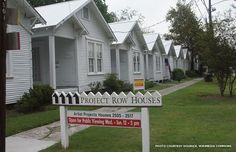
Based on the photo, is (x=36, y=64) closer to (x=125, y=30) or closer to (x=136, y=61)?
(x=125, y=30)

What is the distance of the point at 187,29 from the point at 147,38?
2145 cm

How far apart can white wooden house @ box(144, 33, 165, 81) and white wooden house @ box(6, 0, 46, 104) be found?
19206mm

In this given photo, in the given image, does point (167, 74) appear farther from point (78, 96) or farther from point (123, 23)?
point (78, 96)

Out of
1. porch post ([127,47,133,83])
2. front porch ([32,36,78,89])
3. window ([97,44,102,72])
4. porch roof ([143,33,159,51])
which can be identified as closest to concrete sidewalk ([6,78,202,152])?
front porch ([32,36,78,89])

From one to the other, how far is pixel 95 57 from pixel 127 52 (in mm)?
6450

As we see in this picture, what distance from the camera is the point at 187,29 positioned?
190 ft

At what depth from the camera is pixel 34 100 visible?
48.4 ft

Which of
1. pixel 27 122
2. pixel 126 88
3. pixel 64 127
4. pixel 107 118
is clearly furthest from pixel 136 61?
pixel 107 118

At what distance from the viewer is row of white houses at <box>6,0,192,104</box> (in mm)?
15656

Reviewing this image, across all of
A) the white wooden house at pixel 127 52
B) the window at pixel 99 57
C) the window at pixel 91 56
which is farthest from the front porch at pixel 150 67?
the window at pixel 91 56

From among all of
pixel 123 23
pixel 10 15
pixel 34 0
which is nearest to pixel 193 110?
pixel 10 15

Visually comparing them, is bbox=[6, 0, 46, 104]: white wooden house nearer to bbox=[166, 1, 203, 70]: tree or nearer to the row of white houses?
the row of white houses

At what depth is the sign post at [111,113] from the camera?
7039 mm

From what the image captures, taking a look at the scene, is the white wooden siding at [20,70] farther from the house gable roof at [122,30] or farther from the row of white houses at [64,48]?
the house gable roof at [122,30]
